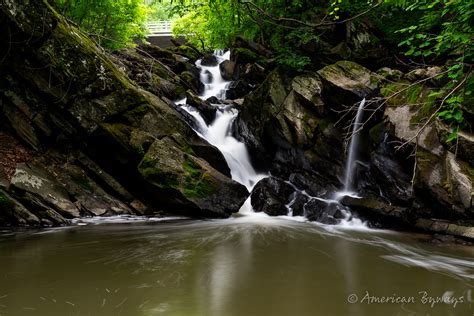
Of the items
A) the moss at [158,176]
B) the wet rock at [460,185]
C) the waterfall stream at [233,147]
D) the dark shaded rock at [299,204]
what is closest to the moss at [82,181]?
the moss at [158,176]

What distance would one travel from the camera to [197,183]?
861cm

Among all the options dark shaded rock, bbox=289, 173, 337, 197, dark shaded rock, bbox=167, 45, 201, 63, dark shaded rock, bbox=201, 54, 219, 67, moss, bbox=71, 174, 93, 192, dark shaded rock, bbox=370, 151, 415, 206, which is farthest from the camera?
dark shaded rock, bbox=167, 45, 201, 63

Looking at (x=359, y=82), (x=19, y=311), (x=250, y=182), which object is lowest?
(x=19, y=311)

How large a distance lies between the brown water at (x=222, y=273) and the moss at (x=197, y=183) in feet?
4.93

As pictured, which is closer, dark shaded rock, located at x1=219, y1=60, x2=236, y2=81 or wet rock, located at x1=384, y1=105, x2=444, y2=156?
wet rock, located at x1=384, y1=105, x2=444, y2=156

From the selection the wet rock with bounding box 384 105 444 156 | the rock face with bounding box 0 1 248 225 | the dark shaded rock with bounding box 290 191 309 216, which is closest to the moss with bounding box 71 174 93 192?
the rock face with bounding box 0 1 248 225

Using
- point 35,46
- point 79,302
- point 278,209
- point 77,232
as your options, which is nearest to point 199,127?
point 278,209

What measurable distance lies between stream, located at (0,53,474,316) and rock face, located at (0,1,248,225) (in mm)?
1063

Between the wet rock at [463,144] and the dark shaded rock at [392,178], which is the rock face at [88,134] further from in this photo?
the wet rock at [463,144]

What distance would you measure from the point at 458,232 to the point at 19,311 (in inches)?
302

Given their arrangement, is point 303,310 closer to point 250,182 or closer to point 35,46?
point 250,182

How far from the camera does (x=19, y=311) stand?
10.0 ft

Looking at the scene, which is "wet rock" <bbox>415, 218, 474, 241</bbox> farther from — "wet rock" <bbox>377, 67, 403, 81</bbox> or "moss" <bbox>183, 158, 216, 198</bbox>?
"moss" <bbox>183, 158, 216, 198</bbox>

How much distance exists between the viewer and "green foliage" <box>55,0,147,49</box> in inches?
457
